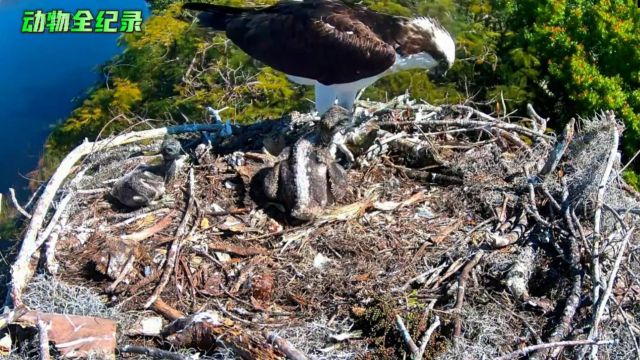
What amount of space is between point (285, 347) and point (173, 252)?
3.38ft

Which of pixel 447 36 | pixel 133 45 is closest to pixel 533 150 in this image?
pixel 447 36

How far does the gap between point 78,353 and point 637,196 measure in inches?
128

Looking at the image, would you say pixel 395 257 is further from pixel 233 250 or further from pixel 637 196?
pixel 637 196

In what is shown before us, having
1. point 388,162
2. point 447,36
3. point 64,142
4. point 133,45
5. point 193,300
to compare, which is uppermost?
point 447,36

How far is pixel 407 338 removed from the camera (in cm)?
367

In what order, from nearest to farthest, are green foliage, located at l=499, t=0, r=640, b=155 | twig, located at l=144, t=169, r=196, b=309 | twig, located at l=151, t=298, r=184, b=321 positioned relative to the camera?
twig, located at l=151, t=298, r=184, b=321
twig, located at l=144, t=169, r=196, b=309
green foliage, located at l=499, t=0, r=640, b=155

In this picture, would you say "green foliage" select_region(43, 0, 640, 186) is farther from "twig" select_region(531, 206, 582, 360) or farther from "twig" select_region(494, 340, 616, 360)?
"twig" select_region(494, 340, 616, 360)

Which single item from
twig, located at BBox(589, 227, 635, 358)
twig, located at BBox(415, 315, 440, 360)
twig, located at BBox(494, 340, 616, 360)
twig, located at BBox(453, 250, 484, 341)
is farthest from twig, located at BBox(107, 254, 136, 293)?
twig, located at BBox(589, 227, 635, 358)

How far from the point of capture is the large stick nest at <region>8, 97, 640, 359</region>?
3.93m

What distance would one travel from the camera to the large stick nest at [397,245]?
393 centimetres

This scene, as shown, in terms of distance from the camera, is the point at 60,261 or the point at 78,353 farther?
the point at 60,261

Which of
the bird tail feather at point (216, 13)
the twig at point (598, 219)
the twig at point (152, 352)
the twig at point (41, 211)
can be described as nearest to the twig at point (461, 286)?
the twig at point (598, 219)

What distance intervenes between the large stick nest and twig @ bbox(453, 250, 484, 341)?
0.01m

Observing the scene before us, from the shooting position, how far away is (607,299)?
379 centimetres
